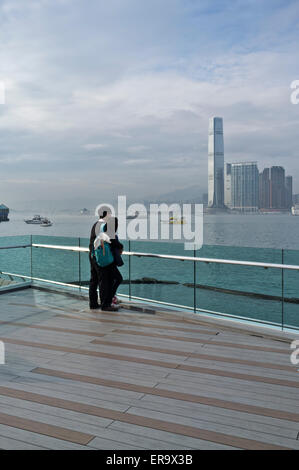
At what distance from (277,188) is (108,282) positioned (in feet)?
343

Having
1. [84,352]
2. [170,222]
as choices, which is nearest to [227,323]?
[84,352]

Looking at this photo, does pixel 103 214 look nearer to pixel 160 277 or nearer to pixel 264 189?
pixel 160 277

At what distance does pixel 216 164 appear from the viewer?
11250 centimetres

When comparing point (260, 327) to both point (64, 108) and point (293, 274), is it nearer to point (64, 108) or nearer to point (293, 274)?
point (293, 274)

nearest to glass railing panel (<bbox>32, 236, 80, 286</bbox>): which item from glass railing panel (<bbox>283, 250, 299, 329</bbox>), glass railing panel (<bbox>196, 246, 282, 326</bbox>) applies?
glass railing panel (<bbox>196, 246, 282, 326</bbox>)

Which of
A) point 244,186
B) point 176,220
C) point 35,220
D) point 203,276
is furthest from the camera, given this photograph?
point 176,220

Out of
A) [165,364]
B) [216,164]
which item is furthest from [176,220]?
[165,364]

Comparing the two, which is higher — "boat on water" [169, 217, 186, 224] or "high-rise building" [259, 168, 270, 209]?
"high-rise building" [259, 168, 270, 209]

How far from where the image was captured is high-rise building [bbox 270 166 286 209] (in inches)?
3873

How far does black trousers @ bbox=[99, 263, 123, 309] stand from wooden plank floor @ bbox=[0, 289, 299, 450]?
81 cm

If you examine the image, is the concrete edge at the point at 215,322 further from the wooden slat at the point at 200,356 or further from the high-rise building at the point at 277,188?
the high-rise building at the point at 277,188

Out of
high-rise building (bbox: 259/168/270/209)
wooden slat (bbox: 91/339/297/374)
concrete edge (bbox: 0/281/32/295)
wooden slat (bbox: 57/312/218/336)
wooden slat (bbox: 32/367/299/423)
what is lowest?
wooden slat (bbox: 57/312/218/336)

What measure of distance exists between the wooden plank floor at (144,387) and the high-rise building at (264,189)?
326ft

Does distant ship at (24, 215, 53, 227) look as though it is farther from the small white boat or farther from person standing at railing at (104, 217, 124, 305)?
person standing at railing at (104, 217, 124, 305)
